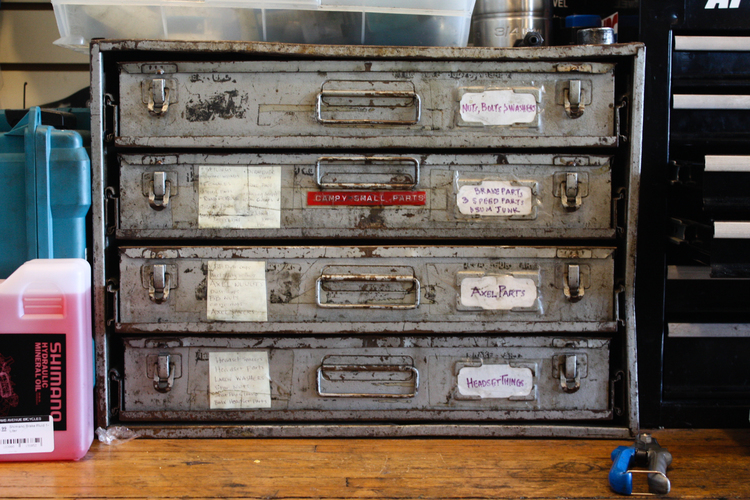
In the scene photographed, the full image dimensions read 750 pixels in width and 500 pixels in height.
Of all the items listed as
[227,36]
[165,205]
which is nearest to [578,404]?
[165,205]

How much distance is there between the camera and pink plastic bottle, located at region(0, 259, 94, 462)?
3.91 feet

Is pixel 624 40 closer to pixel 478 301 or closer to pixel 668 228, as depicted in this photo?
pixel 668 228

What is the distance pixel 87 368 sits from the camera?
48.5 inches

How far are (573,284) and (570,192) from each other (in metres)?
0.22

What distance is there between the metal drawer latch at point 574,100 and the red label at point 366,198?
398 millimetres

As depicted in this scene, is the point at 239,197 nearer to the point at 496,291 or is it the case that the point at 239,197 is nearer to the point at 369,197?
the point at 369,197

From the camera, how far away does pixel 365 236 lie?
129cm

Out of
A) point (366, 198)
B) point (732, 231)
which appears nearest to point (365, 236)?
point (366, 198)

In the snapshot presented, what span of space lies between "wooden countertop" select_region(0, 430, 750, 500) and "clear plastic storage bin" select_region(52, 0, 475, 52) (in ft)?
3.26

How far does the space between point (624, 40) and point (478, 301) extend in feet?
2.48

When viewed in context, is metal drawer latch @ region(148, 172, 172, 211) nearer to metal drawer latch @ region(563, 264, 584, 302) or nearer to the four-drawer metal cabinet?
the four-drawer metal cabinet

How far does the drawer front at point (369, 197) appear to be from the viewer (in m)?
1.28

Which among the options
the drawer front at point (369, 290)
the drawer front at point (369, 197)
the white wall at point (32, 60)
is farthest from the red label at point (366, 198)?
the white wall at point (32, 60)

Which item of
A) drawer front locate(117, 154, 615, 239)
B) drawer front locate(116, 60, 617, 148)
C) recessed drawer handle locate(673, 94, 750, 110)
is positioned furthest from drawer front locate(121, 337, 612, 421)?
recessed drawer handle locate(673, 94, 750, 110)
